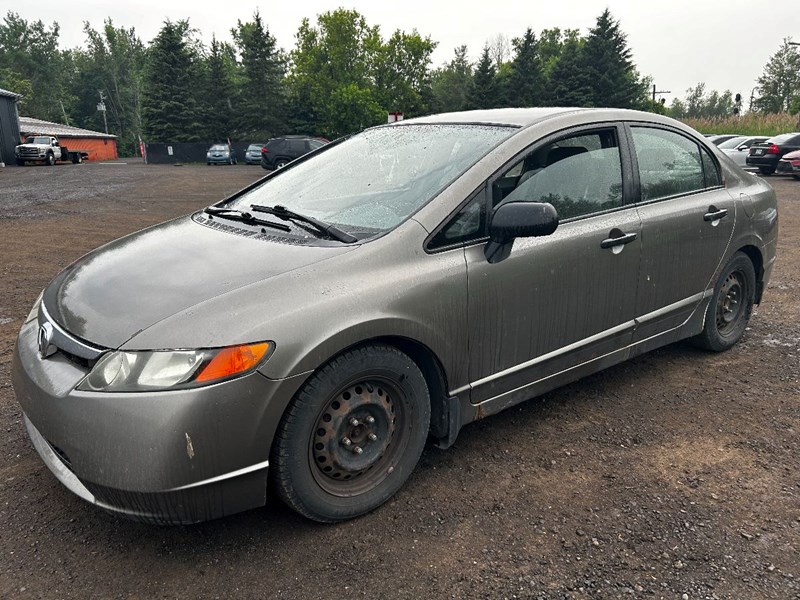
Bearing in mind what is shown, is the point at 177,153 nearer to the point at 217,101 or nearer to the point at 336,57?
the point at 217,101

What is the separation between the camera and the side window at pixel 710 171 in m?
4.02

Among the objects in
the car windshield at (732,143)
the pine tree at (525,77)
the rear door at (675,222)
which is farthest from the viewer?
the pine tree at (525,77)

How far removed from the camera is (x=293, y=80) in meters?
61.3

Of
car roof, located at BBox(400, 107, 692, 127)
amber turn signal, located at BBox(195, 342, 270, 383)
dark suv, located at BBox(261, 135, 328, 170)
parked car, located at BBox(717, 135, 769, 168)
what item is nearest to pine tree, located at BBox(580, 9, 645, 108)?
parked car, located at BBox(717, 135, 769, 168)

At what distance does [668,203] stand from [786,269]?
14.6 feet

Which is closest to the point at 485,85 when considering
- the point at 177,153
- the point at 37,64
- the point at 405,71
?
the point at 405,71

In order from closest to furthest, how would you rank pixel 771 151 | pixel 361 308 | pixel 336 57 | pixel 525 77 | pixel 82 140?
pixel 361 308, pixel 771 151, pixel 525 77, pixel 82 140, pixel 336 57

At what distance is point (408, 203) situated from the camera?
281cm

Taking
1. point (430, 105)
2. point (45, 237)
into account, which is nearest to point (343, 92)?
point (430, 105)

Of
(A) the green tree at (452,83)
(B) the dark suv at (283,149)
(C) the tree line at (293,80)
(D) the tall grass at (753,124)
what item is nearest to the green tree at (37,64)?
(C) the tree line at (293,80)

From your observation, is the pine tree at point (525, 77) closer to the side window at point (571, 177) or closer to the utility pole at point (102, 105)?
the side window at point (571, 177)

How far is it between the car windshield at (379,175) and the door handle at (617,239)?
0.77m

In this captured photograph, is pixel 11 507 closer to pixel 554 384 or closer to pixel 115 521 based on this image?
pixel 115 521

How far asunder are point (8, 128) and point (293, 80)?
1265 inches
